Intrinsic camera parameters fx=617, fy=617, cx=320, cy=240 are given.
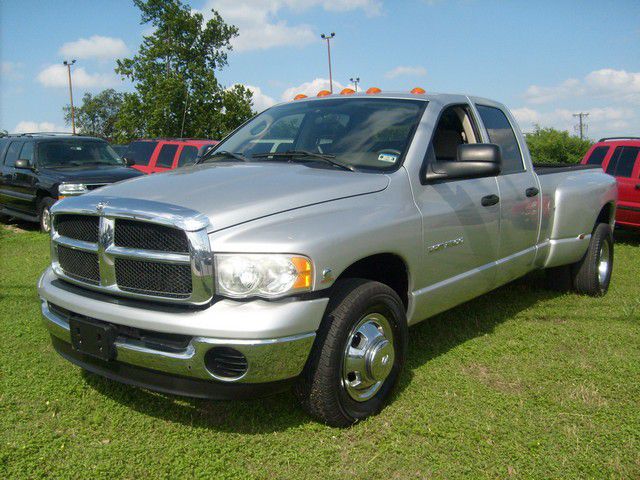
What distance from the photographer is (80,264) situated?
3240 mm

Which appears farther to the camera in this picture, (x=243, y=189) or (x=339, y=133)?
(x=339, y=133)

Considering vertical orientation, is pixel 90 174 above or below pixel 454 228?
above

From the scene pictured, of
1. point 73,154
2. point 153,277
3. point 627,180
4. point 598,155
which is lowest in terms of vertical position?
point 627,180

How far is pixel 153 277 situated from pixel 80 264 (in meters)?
0.58

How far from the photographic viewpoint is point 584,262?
19.5ft

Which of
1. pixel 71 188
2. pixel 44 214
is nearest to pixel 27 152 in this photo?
pixel 44 214

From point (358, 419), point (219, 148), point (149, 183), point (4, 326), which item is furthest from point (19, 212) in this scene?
point (358, 419)

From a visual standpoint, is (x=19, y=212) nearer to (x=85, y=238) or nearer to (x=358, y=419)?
(x=85, y=238)

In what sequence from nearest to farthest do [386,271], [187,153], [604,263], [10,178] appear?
[386,271] → [604,263] → [10,178] → [187,153]

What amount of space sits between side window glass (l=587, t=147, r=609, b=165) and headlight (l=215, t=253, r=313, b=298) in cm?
866

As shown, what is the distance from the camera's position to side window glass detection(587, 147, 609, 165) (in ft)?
33.2

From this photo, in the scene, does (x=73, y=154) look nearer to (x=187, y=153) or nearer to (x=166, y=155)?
(x=166, y=155)

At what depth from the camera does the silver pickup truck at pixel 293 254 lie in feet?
9.14

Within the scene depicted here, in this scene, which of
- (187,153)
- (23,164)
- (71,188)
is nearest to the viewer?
(71,188)
